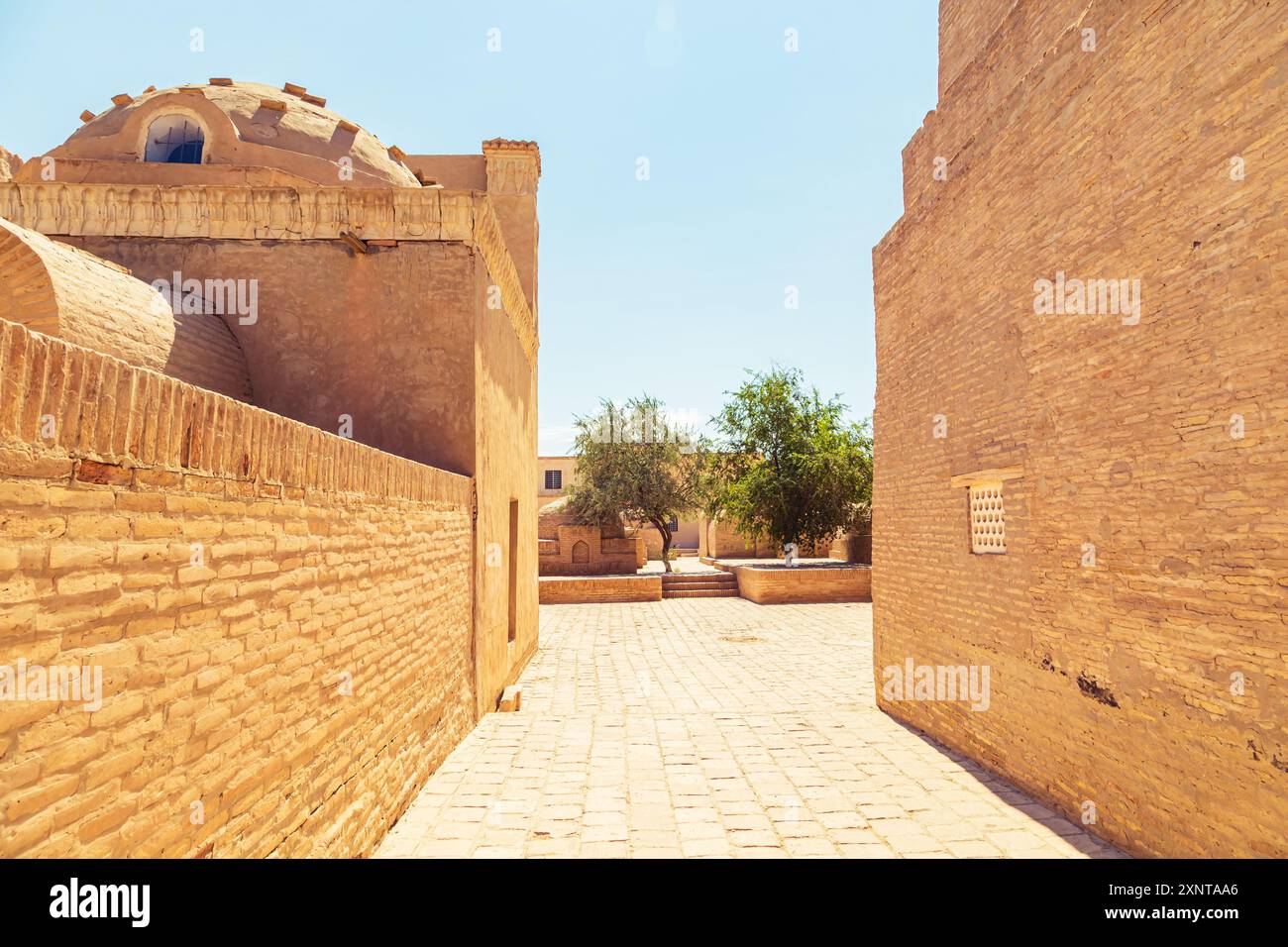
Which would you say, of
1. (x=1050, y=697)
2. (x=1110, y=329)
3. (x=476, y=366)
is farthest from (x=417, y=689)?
(x=1110, y=329)

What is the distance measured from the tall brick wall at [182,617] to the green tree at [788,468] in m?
19.7

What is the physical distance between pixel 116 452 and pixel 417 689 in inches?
148

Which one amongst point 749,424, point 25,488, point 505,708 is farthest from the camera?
point 749,424

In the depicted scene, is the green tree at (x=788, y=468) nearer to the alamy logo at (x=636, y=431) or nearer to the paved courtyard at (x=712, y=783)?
the alamy logo at (x=636, y=431)

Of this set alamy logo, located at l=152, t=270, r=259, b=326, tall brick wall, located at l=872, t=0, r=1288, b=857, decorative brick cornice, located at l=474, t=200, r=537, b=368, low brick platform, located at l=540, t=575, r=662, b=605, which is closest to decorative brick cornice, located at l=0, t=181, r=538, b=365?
decorative brick cornice, located at l=474, t=200, r=537, b=368

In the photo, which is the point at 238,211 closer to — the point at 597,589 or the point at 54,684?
the point at 54,684

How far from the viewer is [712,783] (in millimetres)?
5848

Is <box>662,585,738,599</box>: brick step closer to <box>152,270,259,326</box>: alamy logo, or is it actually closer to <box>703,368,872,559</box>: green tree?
<box>703,368,872,559</box>: green tree

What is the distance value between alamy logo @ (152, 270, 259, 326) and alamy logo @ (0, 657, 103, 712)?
20.7ft

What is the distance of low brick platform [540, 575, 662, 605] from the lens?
817 inches

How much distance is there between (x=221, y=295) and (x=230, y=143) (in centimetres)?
247

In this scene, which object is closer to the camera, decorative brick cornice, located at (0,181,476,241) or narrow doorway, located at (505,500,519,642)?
decorative brick cornice, located at (0,181,476,241)
